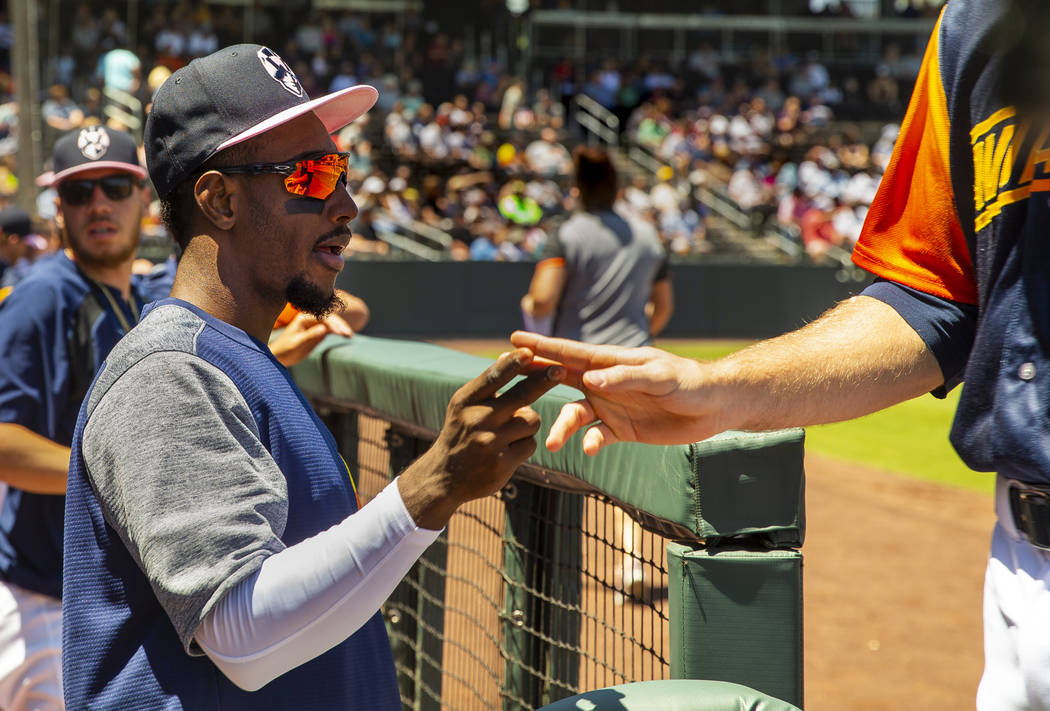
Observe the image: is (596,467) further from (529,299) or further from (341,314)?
(529,299)

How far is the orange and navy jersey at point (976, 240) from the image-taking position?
160 cm

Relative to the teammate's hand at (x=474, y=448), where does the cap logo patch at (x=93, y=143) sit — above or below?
above

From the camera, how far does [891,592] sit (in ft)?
21.5

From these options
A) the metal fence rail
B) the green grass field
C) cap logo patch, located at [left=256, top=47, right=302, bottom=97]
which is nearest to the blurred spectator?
the green grass field

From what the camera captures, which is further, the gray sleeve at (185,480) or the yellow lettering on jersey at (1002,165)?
the yellow lettering on jersey at (1002,165)

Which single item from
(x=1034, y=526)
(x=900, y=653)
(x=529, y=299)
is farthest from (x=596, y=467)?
(x=900, y=653)

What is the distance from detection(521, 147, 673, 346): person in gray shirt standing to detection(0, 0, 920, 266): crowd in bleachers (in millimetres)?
13899

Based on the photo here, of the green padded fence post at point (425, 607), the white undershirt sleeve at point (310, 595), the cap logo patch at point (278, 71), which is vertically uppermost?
the cap logo patch at point (278, 71)

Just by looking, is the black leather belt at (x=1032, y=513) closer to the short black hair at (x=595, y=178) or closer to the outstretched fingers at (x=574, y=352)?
the outstretched fingers at (x=574, y=352)

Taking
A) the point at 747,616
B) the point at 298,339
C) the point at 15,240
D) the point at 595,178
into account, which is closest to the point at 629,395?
the point at 747,616

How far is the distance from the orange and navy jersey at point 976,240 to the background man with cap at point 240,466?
692 millimetres

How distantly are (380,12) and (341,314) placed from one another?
2800cm

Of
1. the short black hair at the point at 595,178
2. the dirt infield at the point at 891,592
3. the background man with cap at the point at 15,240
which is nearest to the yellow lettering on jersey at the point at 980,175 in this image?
the dirt infield at the point at 891,592

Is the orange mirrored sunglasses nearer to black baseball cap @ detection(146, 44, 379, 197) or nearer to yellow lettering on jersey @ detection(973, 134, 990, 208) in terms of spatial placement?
black baseball cap @ detection(146, 44, 379, 197)
